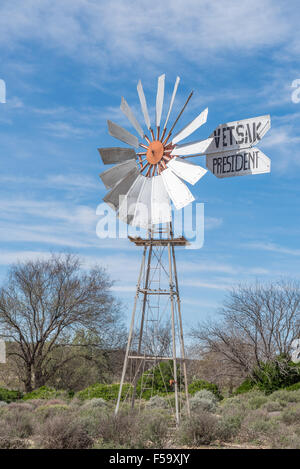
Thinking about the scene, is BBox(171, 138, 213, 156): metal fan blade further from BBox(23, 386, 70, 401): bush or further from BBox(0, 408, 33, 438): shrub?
BBox(23, 386, 70, 401): bush

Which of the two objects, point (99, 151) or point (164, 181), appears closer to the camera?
point (164, 181)

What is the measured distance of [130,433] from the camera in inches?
329

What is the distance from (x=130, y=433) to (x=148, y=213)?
16.3 feet

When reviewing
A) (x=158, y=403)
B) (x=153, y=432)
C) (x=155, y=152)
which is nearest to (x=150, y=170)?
(x=155, y=152)

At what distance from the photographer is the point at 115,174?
38.9 ft

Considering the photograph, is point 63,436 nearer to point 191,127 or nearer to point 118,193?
point 118,193

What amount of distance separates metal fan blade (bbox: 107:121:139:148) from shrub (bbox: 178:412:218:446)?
650 centimetres

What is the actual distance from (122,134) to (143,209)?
2.03 metres

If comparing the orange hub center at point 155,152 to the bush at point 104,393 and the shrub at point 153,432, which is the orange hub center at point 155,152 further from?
the bush at point 104,393

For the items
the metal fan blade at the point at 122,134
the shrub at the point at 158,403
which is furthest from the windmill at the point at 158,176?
the shrub at the point at 158,403

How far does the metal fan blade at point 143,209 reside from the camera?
37.3 ft

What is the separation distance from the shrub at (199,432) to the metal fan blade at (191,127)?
596 centimetres
